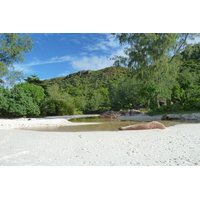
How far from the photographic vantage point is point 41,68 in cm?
834

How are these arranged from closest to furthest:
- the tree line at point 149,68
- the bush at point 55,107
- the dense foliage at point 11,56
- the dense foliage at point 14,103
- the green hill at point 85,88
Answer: the tree line at point 149,68, the dense foliage at point 11,56, the dense foliage at point 14,103, the bush at point 55,107, the green hill at point 85,88

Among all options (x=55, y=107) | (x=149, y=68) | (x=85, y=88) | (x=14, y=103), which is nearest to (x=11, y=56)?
(x=14, y=103)

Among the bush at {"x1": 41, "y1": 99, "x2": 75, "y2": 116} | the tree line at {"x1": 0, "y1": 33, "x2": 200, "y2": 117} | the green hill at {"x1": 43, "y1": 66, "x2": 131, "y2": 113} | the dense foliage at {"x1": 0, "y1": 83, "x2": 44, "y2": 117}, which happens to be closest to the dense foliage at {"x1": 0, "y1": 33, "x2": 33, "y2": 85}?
the tree line at {"x1": 0, "y1": 33, "x2": 200, "y2": 117}

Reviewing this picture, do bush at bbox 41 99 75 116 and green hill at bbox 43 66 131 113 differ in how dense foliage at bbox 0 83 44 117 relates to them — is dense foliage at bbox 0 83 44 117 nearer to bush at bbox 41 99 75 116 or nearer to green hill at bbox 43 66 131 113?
bush at bbox 41 99 75 116

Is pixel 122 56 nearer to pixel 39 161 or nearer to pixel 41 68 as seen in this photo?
pixel 41 68

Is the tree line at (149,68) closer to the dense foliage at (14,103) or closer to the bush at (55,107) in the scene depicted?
the dense foliage at (14,103)

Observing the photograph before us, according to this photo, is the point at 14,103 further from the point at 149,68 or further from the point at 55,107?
the point at 149,68

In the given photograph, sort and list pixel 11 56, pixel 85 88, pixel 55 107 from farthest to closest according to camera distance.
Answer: pixel 85 88
pixel 55 107
pixel 11 56

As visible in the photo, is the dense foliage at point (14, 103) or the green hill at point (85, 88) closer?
the dense foliage at point (14, 103)

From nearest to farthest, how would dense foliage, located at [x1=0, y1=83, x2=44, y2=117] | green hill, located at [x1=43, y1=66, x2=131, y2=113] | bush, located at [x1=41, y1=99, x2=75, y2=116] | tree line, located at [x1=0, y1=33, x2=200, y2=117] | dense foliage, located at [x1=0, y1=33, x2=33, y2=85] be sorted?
tree line, located at [x1=0, y1=33, x2=200, y2=117]
dense foliage, located at [x1=0, y1=33, x2=33, y2=85]
dense foliage, located at [x1=0, y1=83, x2=44, y2=117]
bush, located at [x1=41, y1=99, x2=75, y2=116]
green hill, located at [x1=43, y1=66, x2=131, y2=113]

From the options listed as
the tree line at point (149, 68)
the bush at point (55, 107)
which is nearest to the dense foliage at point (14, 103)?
the tree line at point (149, 68)
